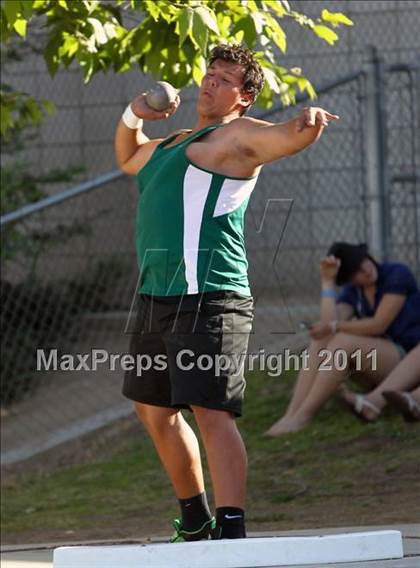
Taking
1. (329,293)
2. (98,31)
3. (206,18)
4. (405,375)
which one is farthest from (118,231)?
(206,18)

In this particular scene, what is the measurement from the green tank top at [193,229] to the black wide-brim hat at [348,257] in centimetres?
327

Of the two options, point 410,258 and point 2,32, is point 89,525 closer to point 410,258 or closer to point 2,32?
point 2,32

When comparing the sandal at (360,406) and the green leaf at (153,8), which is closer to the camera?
the green leaf at (153,8)

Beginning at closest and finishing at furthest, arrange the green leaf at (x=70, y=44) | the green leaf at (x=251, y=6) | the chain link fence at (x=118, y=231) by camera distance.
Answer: the green leaf at (x=251, y=6)
the green leaf at (x=70, y=44)
the chain link fence at (x=118, y=231)

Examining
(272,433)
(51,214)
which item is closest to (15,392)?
(51,214)

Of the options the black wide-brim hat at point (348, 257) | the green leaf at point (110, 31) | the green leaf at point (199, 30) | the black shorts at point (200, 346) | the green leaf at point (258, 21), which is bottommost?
the black wide-brim hat at point (348, 257)

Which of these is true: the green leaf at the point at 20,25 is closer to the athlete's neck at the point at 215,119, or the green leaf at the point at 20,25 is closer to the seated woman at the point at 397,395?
the athlete's neck at the point at 215,119

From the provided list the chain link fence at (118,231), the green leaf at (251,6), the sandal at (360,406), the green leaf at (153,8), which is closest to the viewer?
the green leaf at (153,8)

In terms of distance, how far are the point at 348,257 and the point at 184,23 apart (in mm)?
3221

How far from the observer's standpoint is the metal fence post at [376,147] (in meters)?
9.29

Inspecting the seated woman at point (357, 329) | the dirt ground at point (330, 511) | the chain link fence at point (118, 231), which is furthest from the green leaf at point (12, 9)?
the chain link fence at point (118, 231)

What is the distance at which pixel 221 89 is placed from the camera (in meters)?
4.92

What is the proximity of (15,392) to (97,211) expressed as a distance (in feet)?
5.61

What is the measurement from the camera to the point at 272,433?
8305mm
